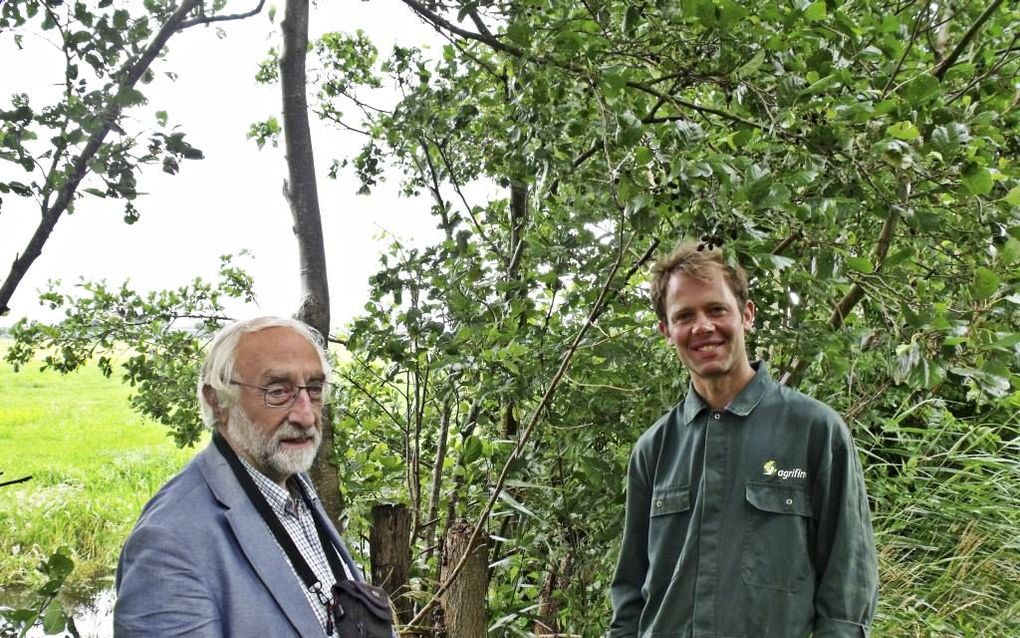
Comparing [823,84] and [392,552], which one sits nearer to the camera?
[823,84]

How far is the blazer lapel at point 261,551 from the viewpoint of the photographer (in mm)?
1569

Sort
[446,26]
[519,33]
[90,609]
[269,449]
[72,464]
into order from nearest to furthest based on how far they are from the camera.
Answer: [269,449]
[519,33]
[446,26]
[90,609]
[72,464]

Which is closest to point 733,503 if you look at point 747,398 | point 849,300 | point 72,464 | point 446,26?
point 747,398

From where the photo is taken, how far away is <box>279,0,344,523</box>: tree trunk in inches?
119

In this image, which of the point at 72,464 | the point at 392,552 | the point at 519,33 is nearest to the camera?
the point at 519,33

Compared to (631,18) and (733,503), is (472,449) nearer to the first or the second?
(733,503)

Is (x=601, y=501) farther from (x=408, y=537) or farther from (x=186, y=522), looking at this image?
(x=186, y=522)

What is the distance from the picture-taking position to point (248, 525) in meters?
1.60

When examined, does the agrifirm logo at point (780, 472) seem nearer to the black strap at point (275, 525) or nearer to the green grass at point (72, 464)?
the black strap at point (275, 525)

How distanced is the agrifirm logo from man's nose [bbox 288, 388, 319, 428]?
2.94 ft

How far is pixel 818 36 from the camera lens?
2.15 metres

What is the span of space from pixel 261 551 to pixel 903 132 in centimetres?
146

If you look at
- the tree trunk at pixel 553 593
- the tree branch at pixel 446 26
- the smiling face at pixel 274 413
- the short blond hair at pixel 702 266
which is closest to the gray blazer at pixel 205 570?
the smiling face at pixel 274 413

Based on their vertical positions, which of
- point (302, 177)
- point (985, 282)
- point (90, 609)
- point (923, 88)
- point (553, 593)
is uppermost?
point (302, 177)
